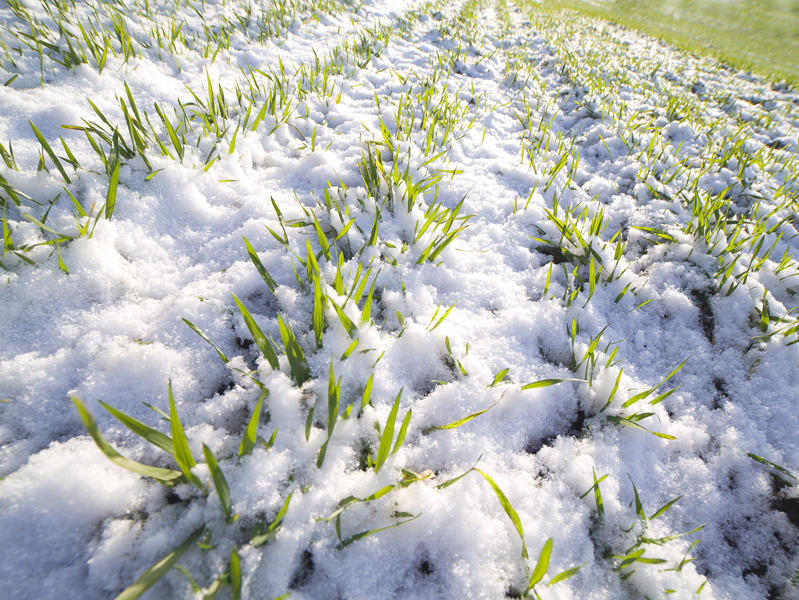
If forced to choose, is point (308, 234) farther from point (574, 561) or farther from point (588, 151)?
point (588, 151)

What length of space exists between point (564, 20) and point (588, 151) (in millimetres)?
10799

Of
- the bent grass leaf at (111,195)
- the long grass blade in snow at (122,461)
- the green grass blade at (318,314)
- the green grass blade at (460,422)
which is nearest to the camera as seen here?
the long grass blade in snow at (122,461)

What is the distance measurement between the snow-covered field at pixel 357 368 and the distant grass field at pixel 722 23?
36.4 feet

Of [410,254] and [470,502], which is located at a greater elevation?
[410,254]

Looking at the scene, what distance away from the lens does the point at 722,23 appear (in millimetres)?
18688

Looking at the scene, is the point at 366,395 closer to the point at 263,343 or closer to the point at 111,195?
the point at 263,343

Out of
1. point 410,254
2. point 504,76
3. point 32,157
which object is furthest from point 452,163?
point 504,76

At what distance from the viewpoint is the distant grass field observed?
11484 millimetres

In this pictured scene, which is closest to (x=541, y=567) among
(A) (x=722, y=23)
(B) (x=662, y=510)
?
(B) (x=662, y=510)

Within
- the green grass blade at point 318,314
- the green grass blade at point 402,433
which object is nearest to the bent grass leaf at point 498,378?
the green grass blade at point 402,433

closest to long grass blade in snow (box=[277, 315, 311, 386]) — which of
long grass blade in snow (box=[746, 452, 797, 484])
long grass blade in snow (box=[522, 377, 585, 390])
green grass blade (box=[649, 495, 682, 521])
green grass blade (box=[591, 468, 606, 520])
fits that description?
long grass blade in snow (box=[522, 377, 585, 390])

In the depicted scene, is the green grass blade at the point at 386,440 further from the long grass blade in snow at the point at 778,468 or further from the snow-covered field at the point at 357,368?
the long grass blade in snow at the point at 778,468

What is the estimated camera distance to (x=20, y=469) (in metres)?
0.83

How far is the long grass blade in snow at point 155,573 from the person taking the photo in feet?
2.11
